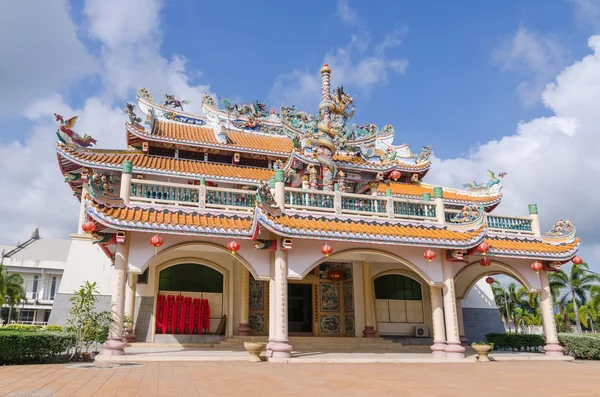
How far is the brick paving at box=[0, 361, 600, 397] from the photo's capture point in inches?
239

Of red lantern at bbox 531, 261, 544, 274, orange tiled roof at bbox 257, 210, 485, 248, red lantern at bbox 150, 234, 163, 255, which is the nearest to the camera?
red lantern at bbox 150, 234, 163, 255

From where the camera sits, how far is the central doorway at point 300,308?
1606 cm

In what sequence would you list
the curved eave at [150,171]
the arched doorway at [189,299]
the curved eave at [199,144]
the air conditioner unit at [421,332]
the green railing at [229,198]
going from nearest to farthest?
the green railing at [229,198]
the arched doorway at [189,299]
the curved eave at [150,171]
the air conditioner unit at [421,332]
the curved eave at [199,144]

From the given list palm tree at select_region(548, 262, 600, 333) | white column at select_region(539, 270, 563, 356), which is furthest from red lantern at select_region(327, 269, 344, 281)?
palm tree at select_region(548, 262, 600, 333)

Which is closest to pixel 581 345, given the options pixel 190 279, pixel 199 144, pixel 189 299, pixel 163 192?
pixel 189 299

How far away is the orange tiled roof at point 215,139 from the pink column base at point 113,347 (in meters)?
9.22

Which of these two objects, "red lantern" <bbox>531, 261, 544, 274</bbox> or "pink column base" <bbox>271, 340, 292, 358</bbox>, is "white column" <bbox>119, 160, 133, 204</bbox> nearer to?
"pink column base" <bbox>271, 340, 292, 358</bbox>

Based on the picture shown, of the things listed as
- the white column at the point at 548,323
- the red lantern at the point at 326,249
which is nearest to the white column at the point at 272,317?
the red lantern at the point at 326,249

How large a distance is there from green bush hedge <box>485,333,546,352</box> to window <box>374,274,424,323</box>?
10.3 feet

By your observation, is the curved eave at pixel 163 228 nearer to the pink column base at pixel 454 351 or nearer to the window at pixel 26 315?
the pink column base at pixel 454 351

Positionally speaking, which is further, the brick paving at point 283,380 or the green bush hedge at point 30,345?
the green bush hedge at point 30,345

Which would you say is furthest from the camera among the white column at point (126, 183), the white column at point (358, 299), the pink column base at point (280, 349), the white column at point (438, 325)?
the white column at point (358, 299)

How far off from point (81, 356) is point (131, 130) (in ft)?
30.5

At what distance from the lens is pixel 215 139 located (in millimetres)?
19344
